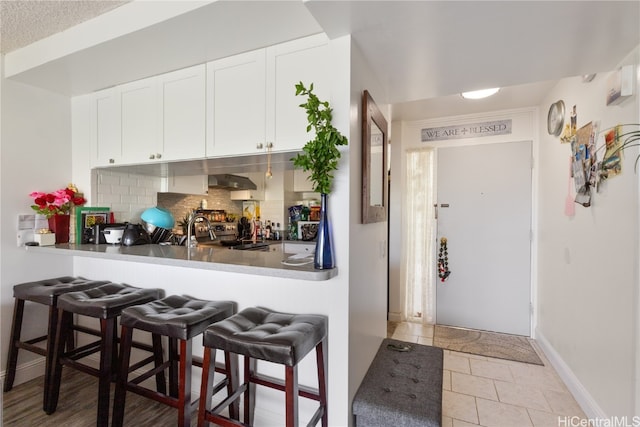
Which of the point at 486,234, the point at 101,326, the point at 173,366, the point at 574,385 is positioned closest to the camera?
the point at 101,326

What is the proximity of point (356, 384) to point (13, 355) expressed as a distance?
245 cm

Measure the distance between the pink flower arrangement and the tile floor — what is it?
3.22 meters

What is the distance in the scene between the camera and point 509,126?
3336mm

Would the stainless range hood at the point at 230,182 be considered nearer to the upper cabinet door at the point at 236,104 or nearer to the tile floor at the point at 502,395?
the upper cabinet door at the point at 236,104

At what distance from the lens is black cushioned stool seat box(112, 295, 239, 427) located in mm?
1468

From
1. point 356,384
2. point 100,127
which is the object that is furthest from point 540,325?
point 100,127

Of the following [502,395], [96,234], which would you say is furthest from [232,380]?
[502,395]

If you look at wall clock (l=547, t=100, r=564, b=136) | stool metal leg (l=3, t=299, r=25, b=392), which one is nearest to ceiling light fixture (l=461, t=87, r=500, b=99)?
wall clock (l=547, t=100, r=564, b=136)

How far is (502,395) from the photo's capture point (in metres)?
2.22

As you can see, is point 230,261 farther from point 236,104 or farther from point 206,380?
point 236,104

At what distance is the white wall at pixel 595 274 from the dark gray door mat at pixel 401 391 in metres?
0.93

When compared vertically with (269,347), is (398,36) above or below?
above

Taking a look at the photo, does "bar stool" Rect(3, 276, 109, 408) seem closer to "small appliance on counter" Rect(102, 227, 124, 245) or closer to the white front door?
"small appliance on counter" Rect(102, 227, 124, 245)

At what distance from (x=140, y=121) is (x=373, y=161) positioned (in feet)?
5.70
